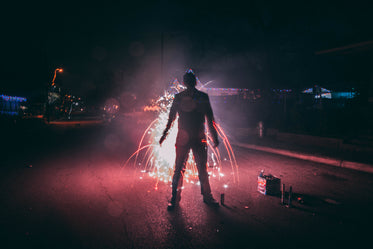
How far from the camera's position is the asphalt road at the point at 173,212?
130 inches

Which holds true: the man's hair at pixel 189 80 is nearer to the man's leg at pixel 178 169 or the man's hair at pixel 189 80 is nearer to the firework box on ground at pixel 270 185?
the man's leg at pixel 178 169

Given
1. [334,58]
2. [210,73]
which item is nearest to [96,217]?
[334,58]

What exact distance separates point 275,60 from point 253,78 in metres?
2.44

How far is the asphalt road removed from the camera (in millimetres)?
3314

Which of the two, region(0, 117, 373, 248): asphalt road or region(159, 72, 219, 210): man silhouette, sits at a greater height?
region(159, 72, 219, 210): man silhouette

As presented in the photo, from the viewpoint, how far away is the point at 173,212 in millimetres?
4223

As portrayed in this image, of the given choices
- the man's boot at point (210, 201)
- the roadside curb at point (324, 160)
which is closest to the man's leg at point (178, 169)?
the man's boot at point (210, 201)

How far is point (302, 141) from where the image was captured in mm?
11414

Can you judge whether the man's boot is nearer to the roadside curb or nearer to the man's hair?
the man's hair

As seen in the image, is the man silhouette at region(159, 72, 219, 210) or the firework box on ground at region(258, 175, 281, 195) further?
the firework box on ground at region(258, 175, 281, 195)

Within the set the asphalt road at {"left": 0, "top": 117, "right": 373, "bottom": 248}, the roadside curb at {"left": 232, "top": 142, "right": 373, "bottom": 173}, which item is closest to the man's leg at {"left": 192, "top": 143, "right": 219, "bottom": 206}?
the asphalt road at {"left": 0, "top": 117, "right": 373, "bottom": 248}

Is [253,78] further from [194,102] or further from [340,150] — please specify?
[194,102]

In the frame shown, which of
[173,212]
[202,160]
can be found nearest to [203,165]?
[202,160]

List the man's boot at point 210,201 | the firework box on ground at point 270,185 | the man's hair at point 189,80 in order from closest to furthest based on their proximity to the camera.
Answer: the man's hair at point 189,80 → the man's boot at point 210,201 → the firework box on ground at point 270,185
